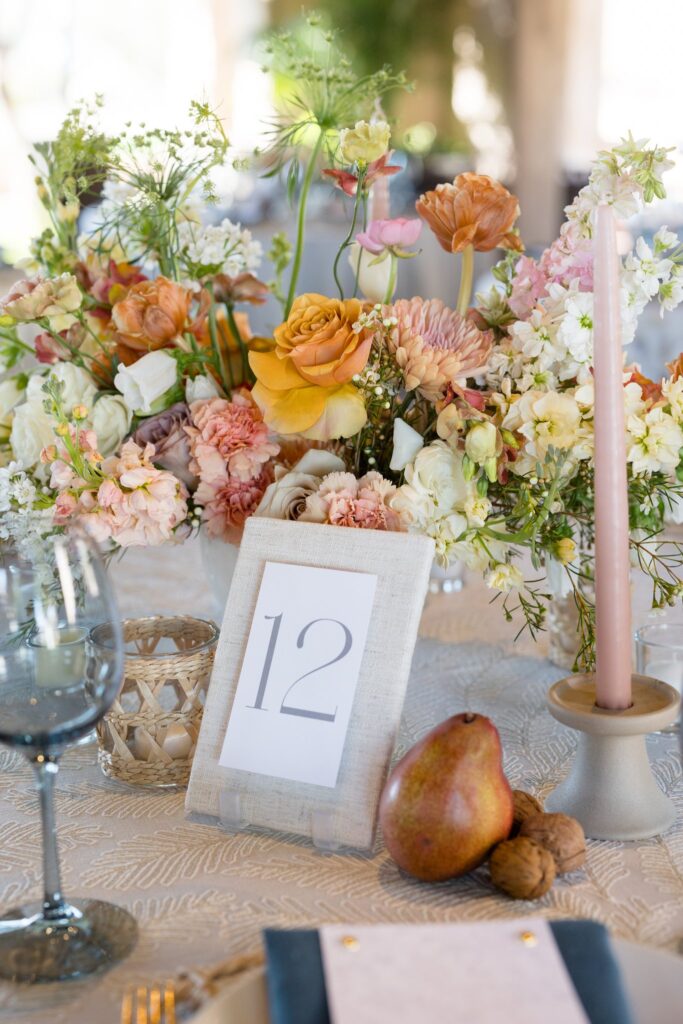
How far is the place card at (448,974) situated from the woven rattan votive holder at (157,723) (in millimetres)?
339

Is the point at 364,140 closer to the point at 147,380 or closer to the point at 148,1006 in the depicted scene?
the point at 147,380

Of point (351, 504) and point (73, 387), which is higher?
point (73, 387)

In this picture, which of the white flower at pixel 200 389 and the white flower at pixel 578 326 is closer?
the white flower at pixel 578 326

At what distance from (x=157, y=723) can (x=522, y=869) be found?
12.8 inches

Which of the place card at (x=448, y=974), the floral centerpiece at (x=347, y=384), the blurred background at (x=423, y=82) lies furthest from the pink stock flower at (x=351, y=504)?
the blurred background at (x=423, y=82)

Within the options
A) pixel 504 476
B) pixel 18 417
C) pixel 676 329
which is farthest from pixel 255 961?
pixel 676 329

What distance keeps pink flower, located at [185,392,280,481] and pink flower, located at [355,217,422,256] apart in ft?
0.60

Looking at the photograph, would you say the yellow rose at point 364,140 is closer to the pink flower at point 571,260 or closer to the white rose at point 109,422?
the pink flower at point 571,260

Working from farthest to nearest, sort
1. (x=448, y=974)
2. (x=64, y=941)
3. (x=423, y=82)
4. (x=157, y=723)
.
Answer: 1. (x=423, y=82)
2. (x=157, y=723)
3. (x=64, y=941)
4. (x=448, y=974)

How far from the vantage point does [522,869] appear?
2.20ft

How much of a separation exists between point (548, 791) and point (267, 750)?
0.22m

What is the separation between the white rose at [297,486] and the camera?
0.89 meters

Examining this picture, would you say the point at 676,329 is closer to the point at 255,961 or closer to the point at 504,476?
the point at 504,476

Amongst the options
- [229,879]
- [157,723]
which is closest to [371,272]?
[157,723]
